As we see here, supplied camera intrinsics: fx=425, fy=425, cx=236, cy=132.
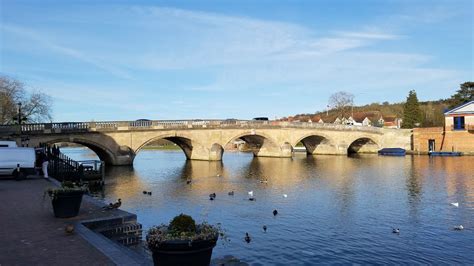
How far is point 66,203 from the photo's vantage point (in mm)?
12062

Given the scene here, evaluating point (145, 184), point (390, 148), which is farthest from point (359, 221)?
point (390, 148)

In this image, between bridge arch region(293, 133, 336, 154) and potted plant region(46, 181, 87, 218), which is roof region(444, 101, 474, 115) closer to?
bridge arch region(293, 133, 336, 154)

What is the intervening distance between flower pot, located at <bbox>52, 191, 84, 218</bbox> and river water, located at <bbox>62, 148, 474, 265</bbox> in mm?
4756

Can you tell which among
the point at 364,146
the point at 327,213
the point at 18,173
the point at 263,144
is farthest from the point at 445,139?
the point at 18,173

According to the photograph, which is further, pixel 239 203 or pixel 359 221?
pixel 239 203

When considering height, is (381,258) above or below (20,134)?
below

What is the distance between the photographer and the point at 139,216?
19.6m

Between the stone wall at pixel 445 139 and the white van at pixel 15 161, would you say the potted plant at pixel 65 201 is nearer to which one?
the white van at pixel 15 161

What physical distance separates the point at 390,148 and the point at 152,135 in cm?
3977

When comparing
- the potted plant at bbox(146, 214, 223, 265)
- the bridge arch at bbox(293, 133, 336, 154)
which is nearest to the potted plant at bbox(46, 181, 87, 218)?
the potted plant at bbox(146, 214, 223, 265)

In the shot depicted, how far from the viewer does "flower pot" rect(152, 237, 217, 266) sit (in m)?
7.00

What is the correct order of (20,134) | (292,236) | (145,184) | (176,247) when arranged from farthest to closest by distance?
(20,134), (145,184), (292,236), (176,247)

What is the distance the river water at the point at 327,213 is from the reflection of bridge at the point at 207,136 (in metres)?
10.6

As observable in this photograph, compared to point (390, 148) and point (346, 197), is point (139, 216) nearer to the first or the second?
point (346, 197)
